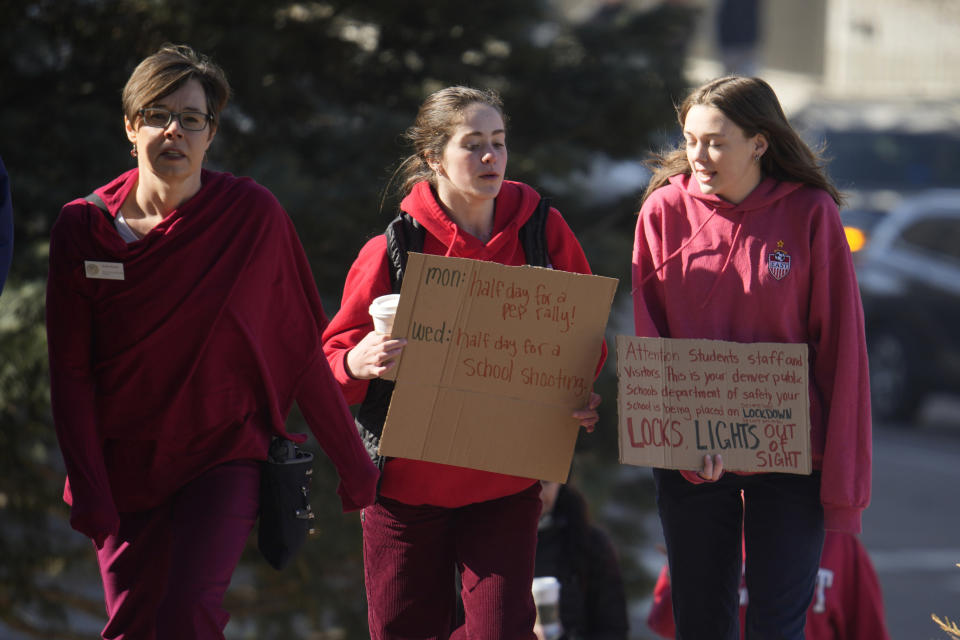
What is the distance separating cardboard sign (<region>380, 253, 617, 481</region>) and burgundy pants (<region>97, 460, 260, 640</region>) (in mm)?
410

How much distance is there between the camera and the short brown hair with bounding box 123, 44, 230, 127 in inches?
124

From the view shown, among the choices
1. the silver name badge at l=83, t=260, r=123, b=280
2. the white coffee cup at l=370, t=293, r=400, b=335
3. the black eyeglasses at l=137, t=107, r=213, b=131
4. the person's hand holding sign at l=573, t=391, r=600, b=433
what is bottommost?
the person's hand holding sign at l=573, t=391, r=600, b=433

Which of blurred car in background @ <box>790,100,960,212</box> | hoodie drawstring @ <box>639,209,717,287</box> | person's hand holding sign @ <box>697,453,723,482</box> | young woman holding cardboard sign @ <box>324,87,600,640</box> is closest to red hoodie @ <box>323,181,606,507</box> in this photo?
young woman holding cardboard sign @ <box>324,87,600,640</box>

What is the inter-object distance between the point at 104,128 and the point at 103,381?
3.13 m

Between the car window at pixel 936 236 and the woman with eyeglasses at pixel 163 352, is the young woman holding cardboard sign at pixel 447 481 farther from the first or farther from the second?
the car window at pixel 936 236

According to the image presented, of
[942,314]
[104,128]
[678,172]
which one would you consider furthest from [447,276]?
[942,314]

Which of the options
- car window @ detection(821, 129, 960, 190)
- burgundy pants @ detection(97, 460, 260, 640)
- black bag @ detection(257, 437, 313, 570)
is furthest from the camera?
car window @ detection(821, 129, 960, 190)

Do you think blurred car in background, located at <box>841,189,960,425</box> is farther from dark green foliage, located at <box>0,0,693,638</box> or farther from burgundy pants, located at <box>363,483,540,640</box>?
burgundy pants, located at <box>363,483,540,640</box>

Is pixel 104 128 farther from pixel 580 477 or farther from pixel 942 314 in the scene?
pixel 942 314

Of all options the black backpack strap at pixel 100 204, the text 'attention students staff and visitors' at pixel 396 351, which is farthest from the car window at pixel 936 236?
the black backpack strap at pixel 100 204

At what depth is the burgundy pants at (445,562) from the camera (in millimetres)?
3357

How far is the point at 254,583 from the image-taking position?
6.60 metres

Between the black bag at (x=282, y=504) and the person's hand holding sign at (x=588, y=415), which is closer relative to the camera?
the black bag at (x=282, y=504)

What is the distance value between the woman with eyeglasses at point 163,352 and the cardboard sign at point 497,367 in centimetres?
36
